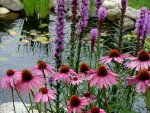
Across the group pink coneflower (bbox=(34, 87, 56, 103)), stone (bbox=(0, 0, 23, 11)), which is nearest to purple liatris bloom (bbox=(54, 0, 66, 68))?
pink coneflower (bbox=(34, 87, 56, 103))

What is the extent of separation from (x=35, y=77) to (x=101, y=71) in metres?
0.41

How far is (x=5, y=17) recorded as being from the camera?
32.3ft

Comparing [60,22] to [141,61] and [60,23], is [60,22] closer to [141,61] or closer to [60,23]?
[60,23]

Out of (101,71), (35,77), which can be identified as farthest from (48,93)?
(101,71)

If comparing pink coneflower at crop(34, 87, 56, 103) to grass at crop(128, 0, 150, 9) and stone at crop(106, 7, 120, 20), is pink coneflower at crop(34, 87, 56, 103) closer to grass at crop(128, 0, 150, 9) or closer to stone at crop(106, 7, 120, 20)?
stone at crop(106, 7, 120, 20)

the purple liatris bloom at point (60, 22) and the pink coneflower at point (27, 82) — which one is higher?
the purple liatris bloom at point (60, 22)

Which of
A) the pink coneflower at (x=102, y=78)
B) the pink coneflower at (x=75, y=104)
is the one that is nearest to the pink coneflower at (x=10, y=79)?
the pink coneflower at (x=75, y=104)

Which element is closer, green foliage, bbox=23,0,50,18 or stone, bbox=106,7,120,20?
green foliage, bbox=23,0,50,18

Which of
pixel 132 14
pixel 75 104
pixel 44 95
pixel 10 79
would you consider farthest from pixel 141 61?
pixel 132 14

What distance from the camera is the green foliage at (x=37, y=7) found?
939cm

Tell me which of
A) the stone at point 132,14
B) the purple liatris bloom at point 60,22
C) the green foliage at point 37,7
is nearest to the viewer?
the purple liatris bloom at point 60,22

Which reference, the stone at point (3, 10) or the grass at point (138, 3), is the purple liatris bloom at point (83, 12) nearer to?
the stone at point (3, 10)

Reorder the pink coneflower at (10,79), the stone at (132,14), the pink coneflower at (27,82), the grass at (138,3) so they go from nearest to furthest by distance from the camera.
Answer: the pink coneflower at (27,82) < the pink coneflower at (10,79) < the stone at (132,14) < the grass at (138,3)

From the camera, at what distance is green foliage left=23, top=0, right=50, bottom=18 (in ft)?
30.8
